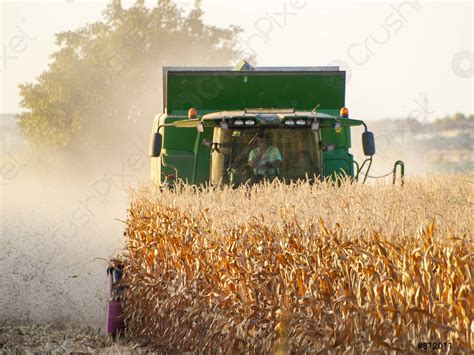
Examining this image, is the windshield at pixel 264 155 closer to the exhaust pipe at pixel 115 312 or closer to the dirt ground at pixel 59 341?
the exhaust pipe at pixel 115 312

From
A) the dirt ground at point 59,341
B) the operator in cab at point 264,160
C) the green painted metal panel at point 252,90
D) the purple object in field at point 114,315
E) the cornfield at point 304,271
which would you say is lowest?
the dirt ground at point 59,341

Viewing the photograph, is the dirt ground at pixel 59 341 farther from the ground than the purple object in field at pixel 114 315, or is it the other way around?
the purple object in field at pixel 114 315

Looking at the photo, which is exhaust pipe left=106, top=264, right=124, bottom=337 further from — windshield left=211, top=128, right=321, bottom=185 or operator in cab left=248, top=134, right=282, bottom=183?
operator in cab left=248, top=134, right=282, bottom=183

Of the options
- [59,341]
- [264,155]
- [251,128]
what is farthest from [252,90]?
[59,341]

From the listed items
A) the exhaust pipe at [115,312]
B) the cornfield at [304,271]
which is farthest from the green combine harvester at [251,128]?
the exhaust pipe at [115,312]

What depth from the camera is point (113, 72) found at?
46.5m

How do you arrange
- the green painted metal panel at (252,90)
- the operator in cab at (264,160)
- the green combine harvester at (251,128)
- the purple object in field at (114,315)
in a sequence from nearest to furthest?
the purple object in field at (114,315) → the operator in cab at (264,160) → the green combine harvester at (251,128) → the green painted metal panel at (252,90)

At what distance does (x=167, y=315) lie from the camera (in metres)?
8.01

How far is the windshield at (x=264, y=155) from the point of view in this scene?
34.4ft

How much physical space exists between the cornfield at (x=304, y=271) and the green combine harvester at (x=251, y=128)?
1838 mm

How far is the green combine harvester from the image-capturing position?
10570 mm

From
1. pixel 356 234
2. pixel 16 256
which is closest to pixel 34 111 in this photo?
pixel 16 256

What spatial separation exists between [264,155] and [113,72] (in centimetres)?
3700

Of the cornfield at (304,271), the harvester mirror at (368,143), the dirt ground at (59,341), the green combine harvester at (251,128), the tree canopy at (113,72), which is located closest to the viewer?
the cornfield at (304,271)
